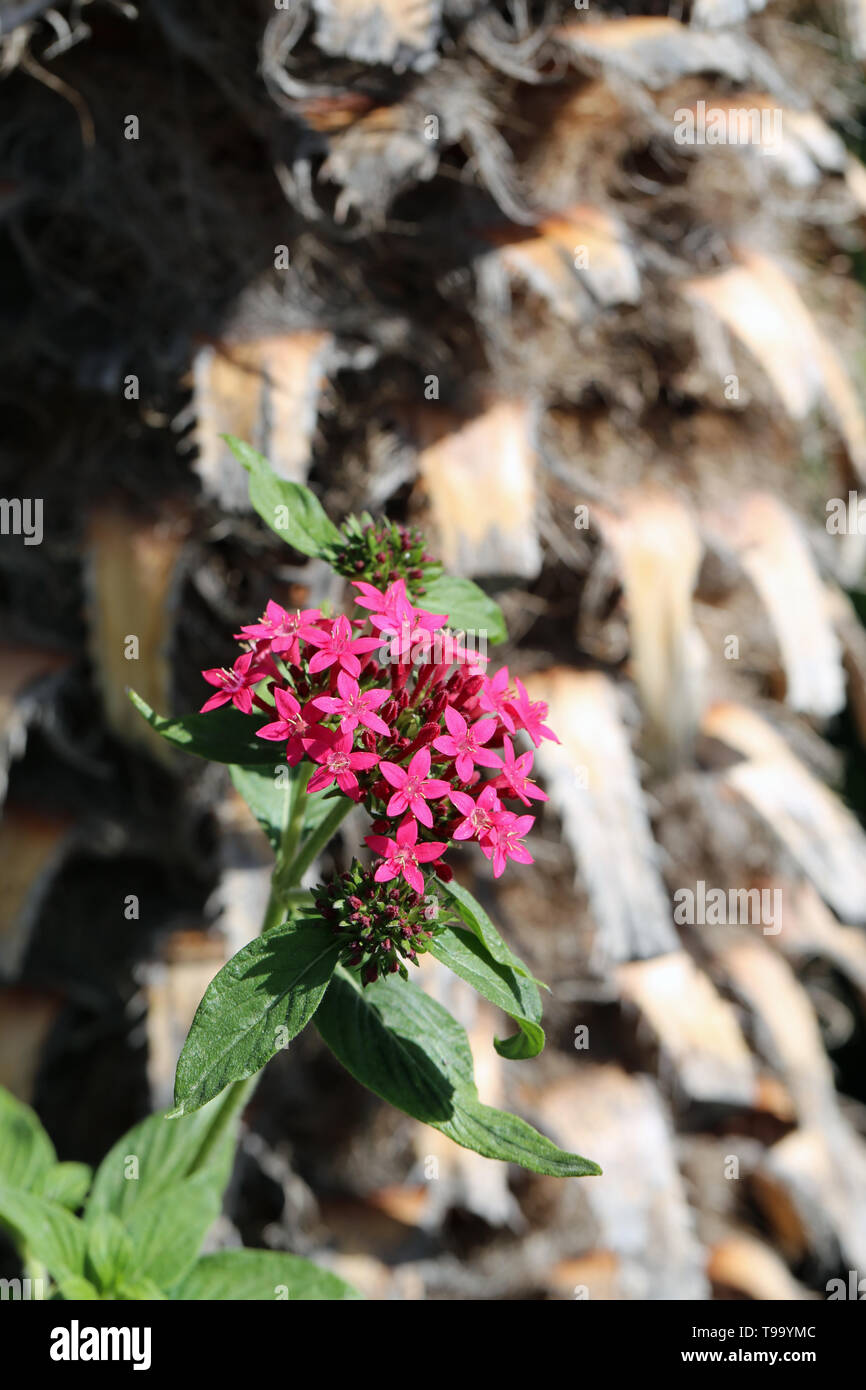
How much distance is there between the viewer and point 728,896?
1106 mm

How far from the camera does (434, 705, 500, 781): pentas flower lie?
39cm

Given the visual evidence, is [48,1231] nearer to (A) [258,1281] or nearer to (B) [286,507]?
(A) [258,1281]

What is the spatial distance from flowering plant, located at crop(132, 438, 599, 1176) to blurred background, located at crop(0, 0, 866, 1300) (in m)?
0.36

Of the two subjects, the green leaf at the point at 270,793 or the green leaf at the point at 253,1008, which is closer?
the green leaf at the point at 253,1008

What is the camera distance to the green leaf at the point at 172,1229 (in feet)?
1.74

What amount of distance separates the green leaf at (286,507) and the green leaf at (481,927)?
141 mm

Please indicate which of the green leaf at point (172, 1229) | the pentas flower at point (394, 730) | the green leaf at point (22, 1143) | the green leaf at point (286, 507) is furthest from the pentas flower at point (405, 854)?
the green leaf at point (22, 1143)

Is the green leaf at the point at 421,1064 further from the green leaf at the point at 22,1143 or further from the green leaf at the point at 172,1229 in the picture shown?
the green leaf at the point at 22,1143

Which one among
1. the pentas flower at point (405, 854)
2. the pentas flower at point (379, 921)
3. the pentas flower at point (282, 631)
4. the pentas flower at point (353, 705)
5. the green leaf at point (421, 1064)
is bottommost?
the green leaf at point (421, 1064)

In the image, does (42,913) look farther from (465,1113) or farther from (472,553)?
(465,1113)

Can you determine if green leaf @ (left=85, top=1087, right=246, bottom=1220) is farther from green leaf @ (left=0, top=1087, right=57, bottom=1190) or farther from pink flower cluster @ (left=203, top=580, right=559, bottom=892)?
pink flower cluster @ (left=203, top=580, right=559, bottom=892)

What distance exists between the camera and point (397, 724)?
422mm

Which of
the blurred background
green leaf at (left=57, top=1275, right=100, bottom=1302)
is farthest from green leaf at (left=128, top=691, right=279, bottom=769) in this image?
the blurred background
